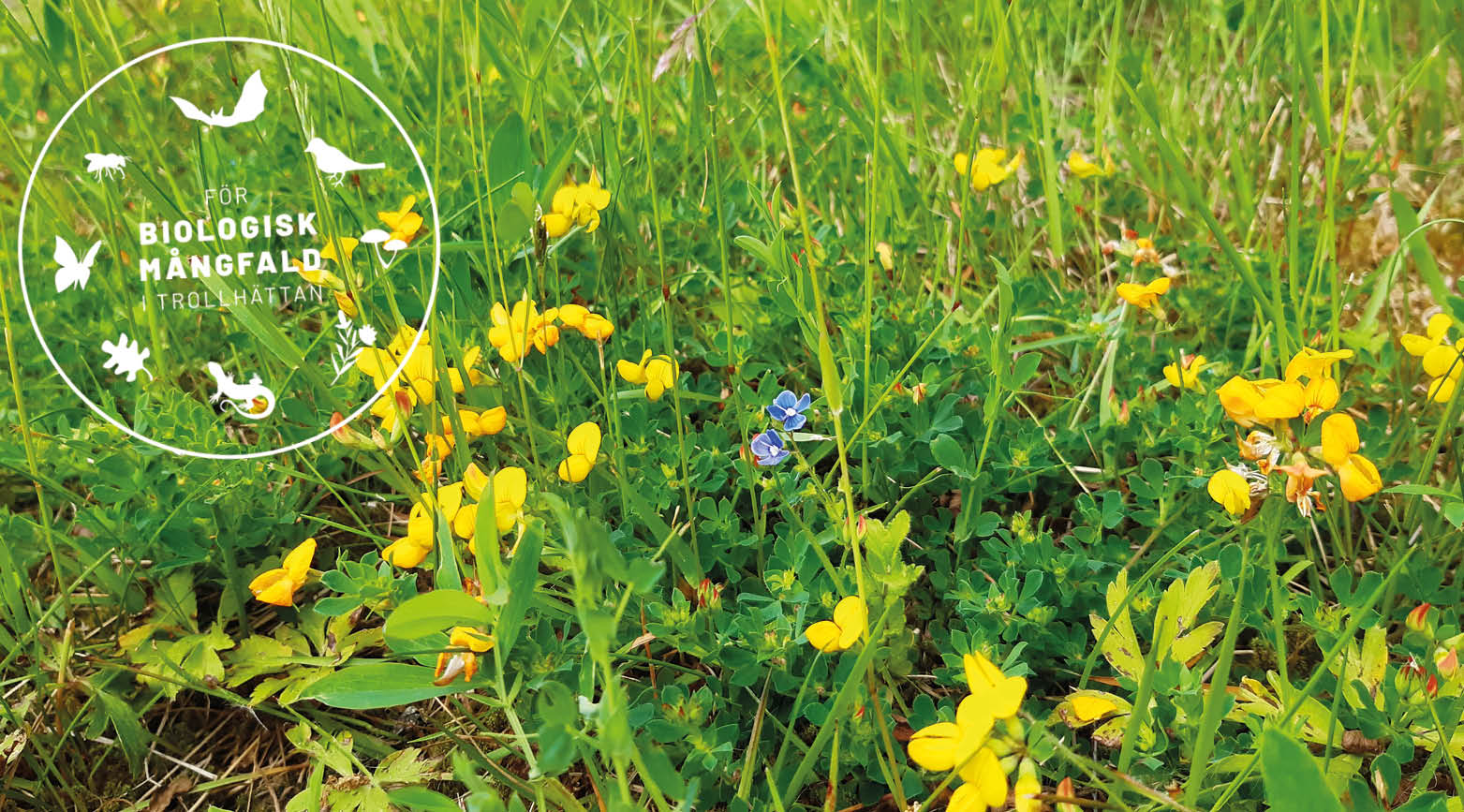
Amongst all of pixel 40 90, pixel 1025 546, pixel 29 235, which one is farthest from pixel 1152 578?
pixel 40 90

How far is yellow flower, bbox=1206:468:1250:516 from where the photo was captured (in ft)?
4.51

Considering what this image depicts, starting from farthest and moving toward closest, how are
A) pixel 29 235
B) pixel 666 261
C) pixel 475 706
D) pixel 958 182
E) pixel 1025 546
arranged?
pixel 29 235, pixel 958 182, pixel 666 261, pixel 475 706, pixel 1025 546

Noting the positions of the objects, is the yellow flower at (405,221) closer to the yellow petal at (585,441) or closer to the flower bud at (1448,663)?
the yellow petal at (585,441)

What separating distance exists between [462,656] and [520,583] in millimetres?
133

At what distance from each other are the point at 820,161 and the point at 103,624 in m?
1.79

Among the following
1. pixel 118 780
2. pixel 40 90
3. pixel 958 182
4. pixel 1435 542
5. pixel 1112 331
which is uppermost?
pixel 40 90

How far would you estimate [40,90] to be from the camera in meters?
3.07

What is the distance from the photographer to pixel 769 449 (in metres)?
1.60

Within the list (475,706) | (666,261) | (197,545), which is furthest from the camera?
(666,261)

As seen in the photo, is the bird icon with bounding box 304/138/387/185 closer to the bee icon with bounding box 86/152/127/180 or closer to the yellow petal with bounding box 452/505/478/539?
the bee icon with bounding box 86/152/127/180

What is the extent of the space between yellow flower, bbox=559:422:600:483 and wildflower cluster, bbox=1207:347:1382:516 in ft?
2.82

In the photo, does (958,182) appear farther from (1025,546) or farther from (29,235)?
(29,235)

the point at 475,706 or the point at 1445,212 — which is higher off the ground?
the point at 1445,212

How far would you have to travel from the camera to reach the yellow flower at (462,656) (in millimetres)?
1231
